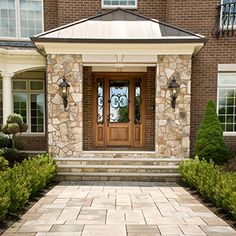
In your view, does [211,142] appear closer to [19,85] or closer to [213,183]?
[213,183]

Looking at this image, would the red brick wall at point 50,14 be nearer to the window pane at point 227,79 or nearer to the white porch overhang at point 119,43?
the white porch overhang at point 119,43

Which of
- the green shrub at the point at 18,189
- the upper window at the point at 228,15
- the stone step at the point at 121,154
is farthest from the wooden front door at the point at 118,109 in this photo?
the green shrub at the point at 18,189

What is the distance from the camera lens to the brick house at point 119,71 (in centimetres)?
789

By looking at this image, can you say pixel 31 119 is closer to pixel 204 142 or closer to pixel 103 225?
pixel 204 142

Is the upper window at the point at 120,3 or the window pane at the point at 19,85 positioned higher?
the upper window at the point at 120,3

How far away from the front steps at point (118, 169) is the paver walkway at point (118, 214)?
2.49ft

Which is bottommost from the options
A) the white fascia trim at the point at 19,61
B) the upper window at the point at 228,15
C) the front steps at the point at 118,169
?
the front steps at the point at 118,169

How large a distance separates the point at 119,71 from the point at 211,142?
3.85m

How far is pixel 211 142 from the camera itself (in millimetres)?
7586

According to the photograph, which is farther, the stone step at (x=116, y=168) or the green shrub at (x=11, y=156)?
the green shrub at (x=11, y=156)

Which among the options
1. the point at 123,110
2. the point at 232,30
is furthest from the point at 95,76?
the point at 232,30

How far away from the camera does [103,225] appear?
4285mm

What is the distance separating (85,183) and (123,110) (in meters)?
3.31

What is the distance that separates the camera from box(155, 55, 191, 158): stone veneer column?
26.0 feet
